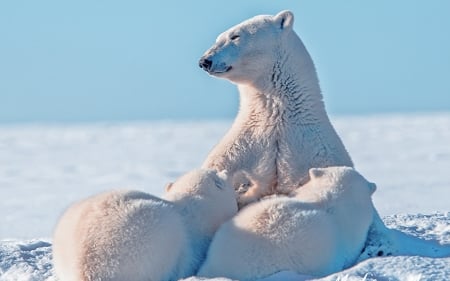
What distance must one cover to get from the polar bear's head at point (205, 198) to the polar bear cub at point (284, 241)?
0.15 m

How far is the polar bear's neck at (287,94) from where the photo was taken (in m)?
5.64

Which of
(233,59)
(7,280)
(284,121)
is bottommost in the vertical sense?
(7,280)

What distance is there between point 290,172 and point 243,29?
888 mm

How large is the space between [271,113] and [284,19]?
57 centimetres

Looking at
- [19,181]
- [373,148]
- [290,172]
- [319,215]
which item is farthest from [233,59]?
[373,148]

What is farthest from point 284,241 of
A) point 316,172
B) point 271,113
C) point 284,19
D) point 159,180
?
point 159,180

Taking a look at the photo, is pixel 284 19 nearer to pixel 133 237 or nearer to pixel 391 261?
pixel 391 261

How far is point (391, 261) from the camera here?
465cm

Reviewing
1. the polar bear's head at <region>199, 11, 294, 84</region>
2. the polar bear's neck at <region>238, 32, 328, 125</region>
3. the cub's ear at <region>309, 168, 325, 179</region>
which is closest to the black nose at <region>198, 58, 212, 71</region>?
Result: the polar bear's head at <region>199, 11, 294, 84</region>

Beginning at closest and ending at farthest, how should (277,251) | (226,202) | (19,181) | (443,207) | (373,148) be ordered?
(277,251) → (226,202) → (443,207) → (19,181) → (373,148)

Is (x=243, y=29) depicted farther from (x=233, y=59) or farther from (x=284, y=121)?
(x=284, y=121)

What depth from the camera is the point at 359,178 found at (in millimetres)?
5105

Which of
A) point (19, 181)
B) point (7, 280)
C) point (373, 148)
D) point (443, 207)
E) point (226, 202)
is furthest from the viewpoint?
point (373, 148)

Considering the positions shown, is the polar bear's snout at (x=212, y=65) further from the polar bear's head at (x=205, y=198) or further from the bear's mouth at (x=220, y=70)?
the polar bear's head at (x=205, y=198)
